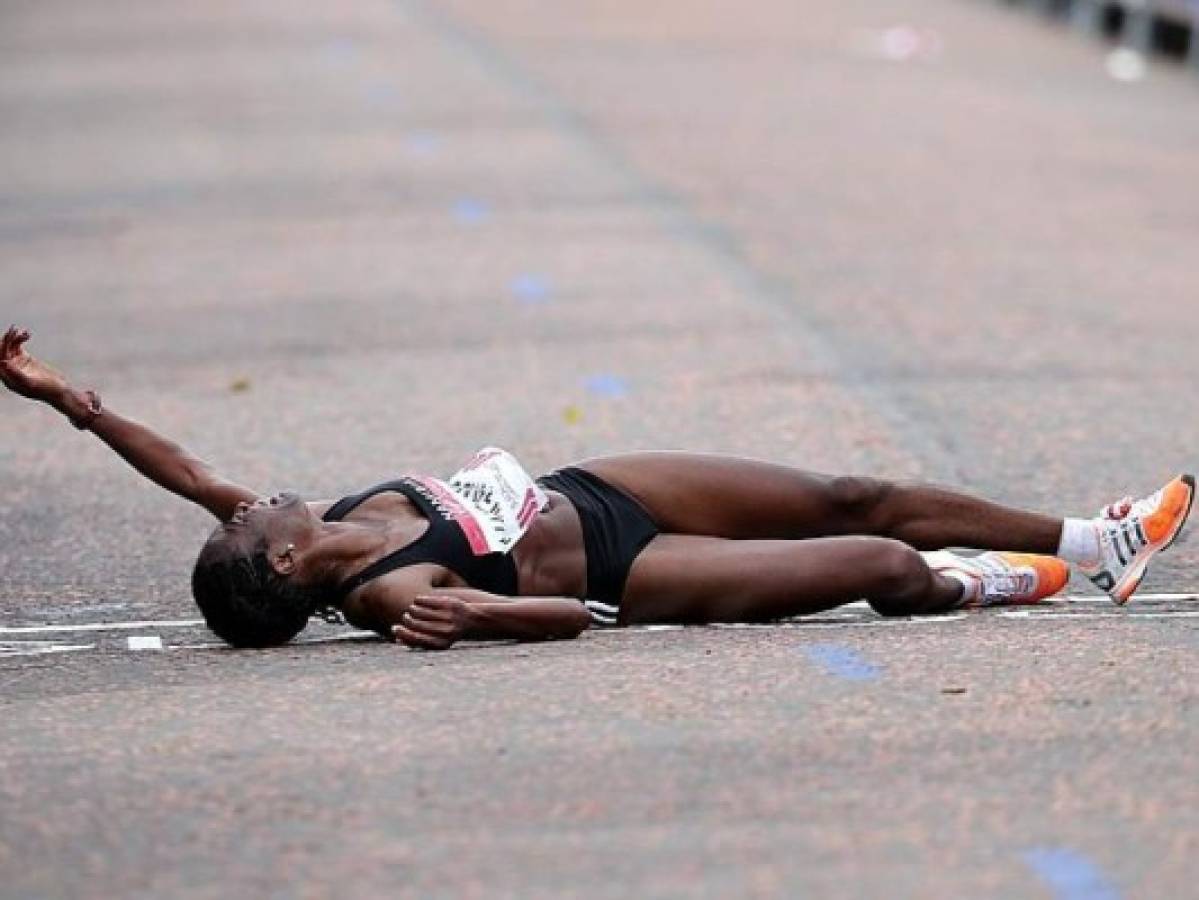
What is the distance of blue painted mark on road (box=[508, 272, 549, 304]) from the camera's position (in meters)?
14.8

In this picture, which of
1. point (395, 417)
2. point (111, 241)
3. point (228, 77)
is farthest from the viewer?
point (228, 77)

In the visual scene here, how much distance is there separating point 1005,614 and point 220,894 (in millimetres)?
3149

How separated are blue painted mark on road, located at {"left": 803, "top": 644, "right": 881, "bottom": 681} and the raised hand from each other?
7.50 feet

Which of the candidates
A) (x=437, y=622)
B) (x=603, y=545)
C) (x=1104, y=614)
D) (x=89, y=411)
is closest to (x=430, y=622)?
(x=437, y=622)

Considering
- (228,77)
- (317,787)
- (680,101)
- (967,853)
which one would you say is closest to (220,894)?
(317,787)

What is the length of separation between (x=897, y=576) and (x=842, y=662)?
0.64m

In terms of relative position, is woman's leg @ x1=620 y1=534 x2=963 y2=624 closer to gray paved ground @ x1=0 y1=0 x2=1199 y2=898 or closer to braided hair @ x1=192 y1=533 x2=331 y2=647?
gray paved ground @ x1=0 y1=0 x2=1199 y2=898

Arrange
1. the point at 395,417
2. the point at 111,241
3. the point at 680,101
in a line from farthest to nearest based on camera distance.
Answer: the point at 680,101 → the point at 111,241 → the point at 395,417

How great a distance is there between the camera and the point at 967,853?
5.55 meters

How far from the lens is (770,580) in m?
7.77

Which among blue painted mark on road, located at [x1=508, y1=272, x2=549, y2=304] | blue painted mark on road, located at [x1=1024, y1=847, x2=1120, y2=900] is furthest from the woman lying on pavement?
blue painted mark on road, located at [x1=508, y1=272, x2=549, y2=304]

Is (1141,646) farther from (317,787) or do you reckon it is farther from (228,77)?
(228,77)

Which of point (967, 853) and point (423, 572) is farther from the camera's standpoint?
point (423, 572)

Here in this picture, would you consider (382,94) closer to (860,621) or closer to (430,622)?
(860,621)
